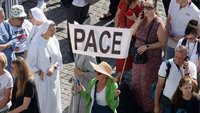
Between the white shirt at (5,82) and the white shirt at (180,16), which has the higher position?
the white shirt at (180,16)

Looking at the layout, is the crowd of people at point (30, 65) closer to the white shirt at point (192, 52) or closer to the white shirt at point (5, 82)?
the white shirt at point (5, 82)

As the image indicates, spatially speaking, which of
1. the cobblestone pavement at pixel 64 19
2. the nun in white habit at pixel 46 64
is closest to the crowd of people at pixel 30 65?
the nun in white habit at pixel 46 64

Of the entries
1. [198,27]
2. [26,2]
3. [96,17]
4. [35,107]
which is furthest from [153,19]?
[26,2]

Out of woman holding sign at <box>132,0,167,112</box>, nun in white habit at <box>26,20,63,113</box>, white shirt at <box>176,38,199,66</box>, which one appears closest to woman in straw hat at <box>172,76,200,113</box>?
white shirt at <box>176,38,199,66</box>

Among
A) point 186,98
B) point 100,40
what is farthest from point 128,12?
point 186,98

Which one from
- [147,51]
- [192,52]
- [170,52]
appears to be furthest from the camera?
[170,52]

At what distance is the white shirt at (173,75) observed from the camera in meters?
9.01

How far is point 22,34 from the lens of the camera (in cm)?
1030

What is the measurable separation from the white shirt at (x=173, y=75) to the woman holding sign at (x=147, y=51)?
91 centimetres

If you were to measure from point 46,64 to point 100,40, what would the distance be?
964mm

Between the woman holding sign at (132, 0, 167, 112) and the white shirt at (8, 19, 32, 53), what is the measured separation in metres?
1.71

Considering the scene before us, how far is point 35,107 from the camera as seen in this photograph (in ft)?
28.5

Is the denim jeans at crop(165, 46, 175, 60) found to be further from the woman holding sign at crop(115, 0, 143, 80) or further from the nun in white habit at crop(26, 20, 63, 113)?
the nun in white habit at crop(26, 20, 63, 113)

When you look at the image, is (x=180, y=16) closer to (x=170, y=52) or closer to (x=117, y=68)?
(x=170, y=52)
